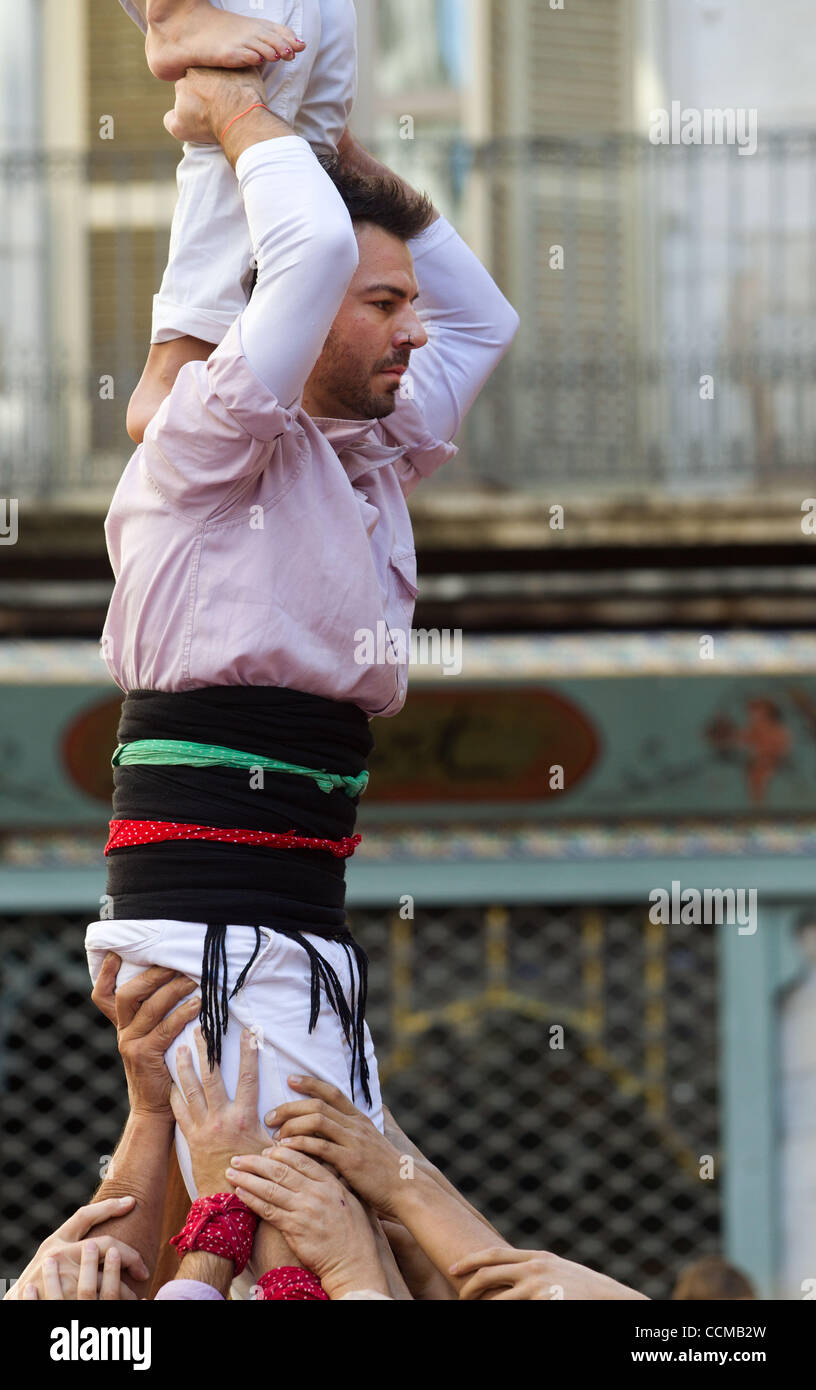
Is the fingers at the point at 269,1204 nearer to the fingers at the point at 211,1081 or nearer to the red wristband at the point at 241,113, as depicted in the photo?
the fingers at the point at 211,1081

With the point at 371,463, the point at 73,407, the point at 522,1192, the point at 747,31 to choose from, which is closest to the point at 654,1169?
→ the point at 522,1192

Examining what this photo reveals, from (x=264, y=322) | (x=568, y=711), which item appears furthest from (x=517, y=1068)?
(x=264, y=322)

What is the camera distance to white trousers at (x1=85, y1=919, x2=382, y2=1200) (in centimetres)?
252

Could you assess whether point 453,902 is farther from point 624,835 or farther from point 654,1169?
point 654,1169

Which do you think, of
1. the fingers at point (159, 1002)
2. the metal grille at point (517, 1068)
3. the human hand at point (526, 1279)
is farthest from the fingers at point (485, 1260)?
the metal grille at point (517, 1068)

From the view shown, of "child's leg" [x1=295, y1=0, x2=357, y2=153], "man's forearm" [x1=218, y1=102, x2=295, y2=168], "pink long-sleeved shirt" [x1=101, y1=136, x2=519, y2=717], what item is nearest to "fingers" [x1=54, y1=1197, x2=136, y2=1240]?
"pink long-sleeved shirt" [x1=101, y1=136, x2=519, y2=717]

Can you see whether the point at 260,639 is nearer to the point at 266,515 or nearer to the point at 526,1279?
the point at 266,515

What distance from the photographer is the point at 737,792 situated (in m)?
8.17

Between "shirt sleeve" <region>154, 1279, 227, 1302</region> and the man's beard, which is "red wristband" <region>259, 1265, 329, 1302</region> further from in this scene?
the man's beard

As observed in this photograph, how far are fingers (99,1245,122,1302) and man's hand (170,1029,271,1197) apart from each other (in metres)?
0.13

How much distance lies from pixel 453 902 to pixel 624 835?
2.47 feet

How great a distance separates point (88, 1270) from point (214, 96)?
1.45 metres

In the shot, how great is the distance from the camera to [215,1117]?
2.49 m

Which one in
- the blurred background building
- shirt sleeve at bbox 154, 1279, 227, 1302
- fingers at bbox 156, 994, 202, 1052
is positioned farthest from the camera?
the blurred background building
